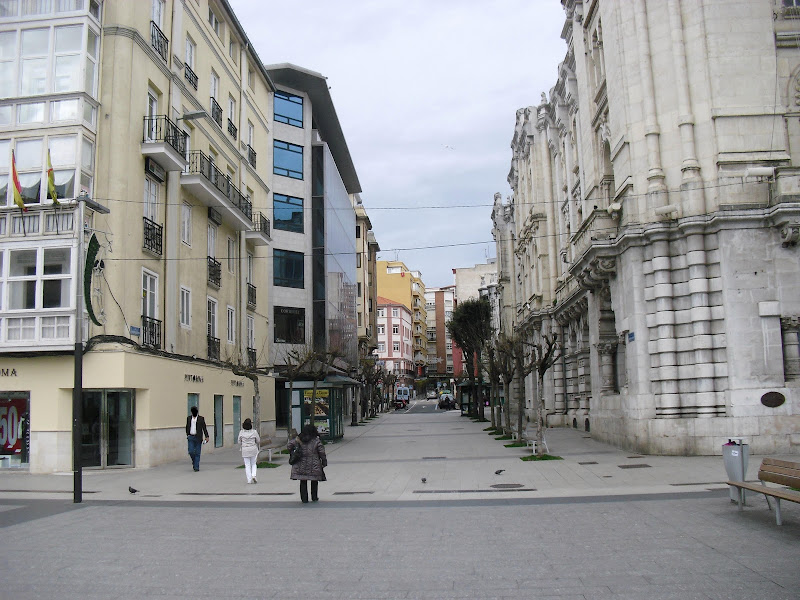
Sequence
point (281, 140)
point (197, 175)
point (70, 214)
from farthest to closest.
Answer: point (281, 140) < point (197, 175) < point (70, 214)

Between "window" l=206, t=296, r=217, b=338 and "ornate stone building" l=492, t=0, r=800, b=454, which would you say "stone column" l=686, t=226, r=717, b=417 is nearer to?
"ornate stone building" l=492, t=0, r=800, b=454

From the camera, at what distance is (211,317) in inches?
1108

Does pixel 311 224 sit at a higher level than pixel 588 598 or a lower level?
higher

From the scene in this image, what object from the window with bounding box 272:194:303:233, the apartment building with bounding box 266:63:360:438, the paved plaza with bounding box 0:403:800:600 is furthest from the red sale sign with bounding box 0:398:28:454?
the window with bounding box 272:194:303:233

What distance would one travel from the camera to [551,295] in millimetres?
41531

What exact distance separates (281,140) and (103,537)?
3783cm

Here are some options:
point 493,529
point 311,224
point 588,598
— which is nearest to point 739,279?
point 493,529

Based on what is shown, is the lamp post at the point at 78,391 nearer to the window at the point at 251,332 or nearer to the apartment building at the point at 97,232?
the apartment building at the point at 97,232

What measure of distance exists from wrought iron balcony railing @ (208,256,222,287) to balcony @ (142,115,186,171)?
475 cm

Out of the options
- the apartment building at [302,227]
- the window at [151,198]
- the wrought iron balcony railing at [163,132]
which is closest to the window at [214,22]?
the wrought iron balcony railing at [163,132]

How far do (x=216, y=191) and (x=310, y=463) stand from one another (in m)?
15.9

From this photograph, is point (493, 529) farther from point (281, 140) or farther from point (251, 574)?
point (281, 140)

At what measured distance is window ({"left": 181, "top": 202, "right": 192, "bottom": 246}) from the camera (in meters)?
25.0

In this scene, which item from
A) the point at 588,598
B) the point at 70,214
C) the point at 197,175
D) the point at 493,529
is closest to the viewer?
the point at 588,598
